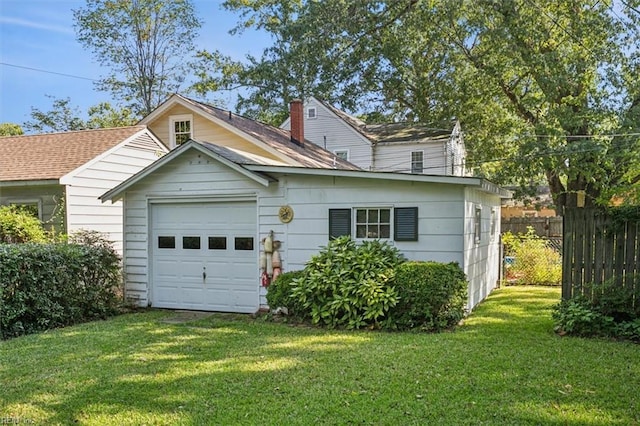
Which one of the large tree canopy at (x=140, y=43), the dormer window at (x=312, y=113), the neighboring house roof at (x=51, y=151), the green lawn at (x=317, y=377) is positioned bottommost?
the green lawn at (x=317, y=377)

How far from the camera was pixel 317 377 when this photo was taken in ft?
16.4

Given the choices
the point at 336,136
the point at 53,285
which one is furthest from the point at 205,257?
the point at 336,136

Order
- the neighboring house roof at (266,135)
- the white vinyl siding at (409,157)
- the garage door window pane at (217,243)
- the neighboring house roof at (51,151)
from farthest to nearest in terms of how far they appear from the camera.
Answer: the white vinyl siding at (409,157), the neighboring house roof at (266,135), the neighboring house roof at (51,151), the garage door window pane at (217,243)

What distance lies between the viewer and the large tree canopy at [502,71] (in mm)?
14844

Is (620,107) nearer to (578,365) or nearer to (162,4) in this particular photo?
(578,365)

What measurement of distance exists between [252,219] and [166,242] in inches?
80.7

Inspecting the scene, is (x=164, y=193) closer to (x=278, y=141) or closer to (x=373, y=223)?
(x=373, y=223)

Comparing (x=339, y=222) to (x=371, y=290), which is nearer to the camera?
(x=371, y=290)

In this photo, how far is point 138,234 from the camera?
32.3 feet

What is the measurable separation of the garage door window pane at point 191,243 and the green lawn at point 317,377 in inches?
94.3

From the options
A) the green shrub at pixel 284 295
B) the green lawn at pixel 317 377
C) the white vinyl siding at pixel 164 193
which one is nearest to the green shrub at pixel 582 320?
the green lawn at pixel 317 377

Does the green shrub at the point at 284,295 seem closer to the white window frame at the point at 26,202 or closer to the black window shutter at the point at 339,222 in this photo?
the black window shutter at the point at 339,222

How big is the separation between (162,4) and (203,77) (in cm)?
457

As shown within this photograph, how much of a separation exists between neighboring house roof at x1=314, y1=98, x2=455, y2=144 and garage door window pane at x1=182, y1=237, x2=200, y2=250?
478 inches
